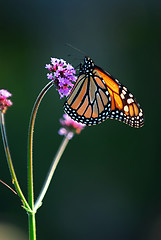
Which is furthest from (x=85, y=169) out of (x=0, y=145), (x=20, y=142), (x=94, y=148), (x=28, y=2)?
(x=28, y=2)

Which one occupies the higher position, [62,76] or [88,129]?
[88,129]

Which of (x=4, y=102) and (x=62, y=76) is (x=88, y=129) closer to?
(x=62, y=76)

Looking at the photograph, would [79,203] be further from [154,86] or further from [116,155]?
[154,86]

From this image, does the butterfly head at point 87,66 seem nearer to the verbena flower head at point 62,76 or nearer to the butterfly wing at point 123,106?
the butterfly wing at point 123,106

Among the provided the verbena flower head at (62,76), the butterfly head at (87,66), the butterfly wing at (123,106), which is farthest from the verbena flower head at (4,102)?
the butterfly wing at (123,106)

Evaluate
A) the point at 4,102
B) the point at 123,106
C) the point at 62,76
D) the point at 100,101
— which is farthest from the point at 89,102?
the point at 4,102
